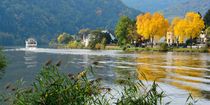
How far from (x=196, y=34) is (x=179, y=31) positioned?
5101mm

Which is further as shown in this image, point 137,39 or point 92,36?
point 92,36

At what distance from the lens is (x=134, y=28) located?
16812 cm

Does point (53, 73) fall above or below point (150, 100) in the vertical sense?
above

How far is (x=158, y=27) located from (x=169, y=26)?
8870 millimetres

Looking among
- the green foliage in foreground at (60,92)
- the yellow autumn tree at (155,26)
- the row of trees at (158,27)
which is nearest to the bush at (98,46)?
the row of trees at (158,27)

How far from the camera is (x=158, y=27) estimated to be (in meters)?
149

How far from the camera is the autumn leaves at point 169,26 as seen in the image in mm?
138250

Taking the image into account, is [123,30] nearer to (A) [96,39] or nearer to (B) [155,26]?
(B) [155,26]

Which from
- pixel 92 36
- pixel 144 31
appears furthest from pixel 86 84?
pixel 92 36

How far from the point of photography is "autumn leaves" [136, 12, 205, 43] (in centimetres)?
13825

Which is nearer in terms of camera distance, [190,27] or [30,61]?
[30,61]

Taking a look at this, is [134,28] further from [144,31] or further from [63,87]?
Answer: [63,87]

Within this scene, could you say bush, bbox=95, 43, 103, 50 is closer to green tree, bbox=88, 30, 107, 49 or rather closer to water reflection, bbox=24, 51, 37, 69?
green tree, bbox=88, 30, 107, 49

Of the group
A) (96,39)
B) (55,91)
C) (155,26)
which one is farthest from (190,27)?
(55,91)
